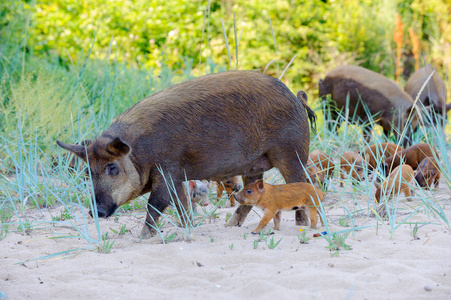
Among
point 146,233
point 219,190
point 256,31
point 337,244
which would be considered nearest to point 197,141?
point 146,233

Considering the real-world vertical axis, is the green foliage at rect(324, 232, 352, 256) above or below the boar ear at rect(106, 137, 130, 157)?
below

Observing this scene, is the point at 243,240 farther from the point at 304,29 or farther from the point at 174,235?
the point at 304,29

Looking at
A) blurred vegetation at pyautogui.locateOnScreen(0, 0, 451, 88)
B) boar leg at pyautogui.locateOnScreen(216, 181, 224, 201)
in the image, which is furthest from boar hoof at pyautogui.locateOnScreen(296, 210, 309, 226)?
blurred vegetation at pyautogui.locateOnScreen(0, 0, 451, 88)

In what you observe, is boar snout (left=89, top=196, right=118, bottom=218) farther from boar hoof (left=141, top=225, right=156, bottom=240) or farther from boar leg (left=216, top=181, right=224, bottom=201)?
boar leg (left=216, top=181, right=224, bottom=201)

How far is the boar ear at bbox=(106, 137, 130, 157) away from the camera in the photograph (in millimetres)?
3422

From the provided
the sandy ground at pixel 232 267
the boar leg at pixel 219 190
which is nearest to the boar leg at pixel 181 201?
the sandy ground at pixel 232 267

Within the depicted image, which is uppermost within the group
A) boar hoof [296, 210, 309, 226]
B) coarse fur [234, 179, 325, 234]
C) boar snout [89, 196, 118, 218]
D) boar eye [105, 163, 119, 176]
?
boar eye [105, 163, 119, 176]

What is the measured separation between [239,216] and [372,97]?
14.0ft

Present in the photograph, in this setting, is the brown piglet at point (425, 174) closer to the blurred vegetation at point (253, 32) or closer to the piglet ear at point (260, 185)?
the piglet ear at point (260, 185)

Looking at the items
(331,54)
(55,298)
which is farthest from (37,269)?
(331,54)

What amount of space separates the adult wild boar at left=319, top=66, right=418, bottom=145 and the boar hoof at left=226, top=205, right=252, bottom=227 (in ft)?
11.7

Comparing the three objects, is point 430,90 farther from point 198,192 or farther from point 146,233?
point 146,233

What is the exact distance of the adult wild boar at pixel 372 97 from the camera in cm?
755

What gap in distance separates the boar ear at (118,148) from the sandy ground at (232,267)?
0.60m
